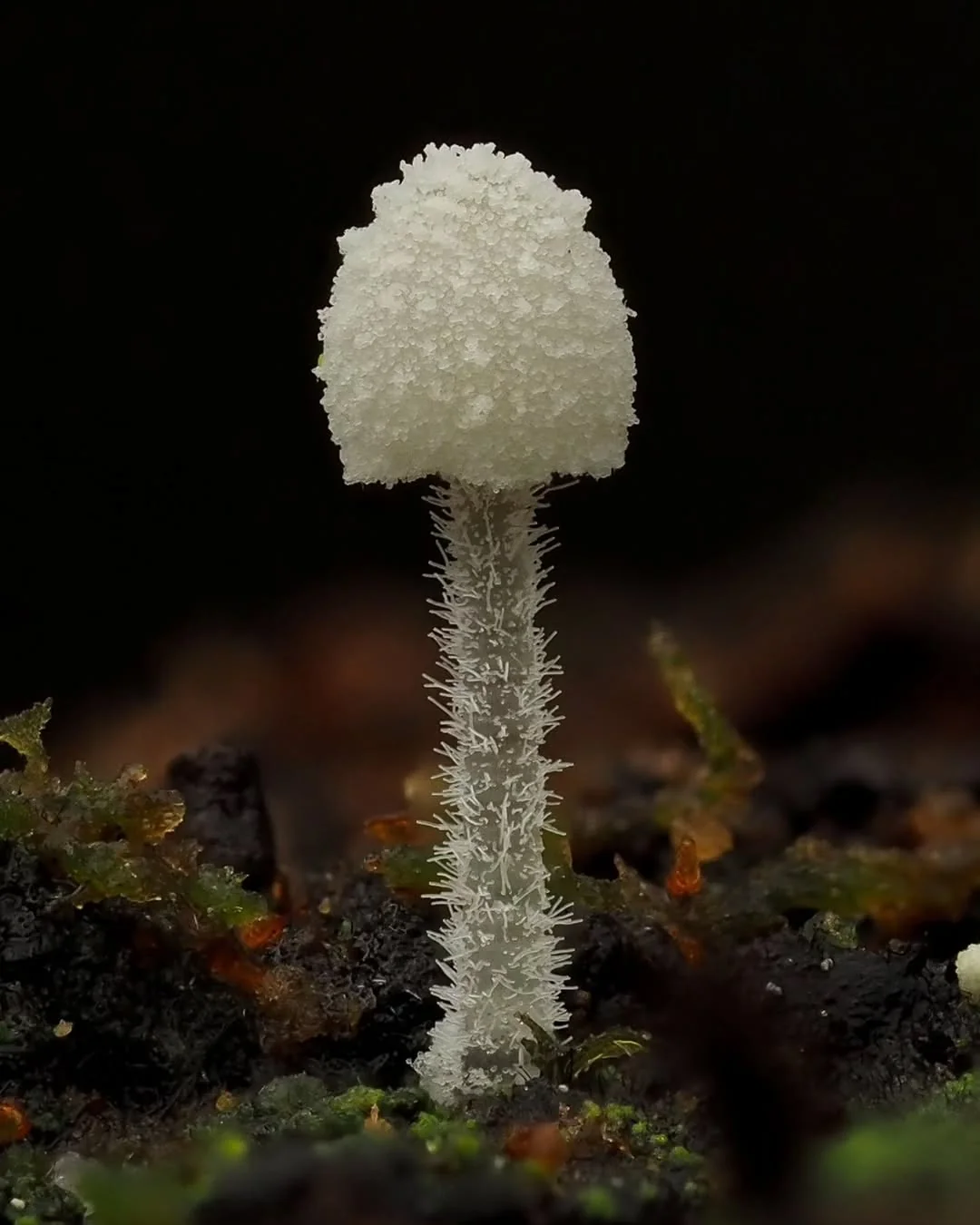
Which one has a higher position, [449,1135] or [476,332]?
[476,332]

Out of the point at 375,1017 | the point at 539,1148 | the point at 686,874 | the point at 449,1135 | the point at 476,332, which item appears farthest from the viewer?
the point at 686,874

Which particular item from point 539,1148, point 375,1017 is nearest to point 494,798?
point 375,1017

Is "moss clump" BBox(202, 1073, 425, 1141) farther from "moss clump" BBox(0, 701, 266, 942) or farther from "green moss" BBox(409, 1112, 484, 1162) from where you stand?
"moss clump" BBox(0, 701, 266, 942)

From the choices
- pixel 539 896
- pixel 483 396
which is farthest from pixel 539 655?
pixel 483 396

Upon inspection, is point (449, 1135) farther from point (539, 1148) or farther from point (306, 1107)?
point (306, 1107)

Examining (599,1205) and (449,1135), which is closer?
(599,1205)

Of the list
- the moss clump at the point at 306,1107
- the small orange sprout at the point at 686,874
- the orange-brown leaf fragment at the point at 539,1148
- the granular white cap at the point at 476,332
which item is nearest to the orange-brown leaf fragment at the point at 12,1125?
the moss clump at the point at 306,1107

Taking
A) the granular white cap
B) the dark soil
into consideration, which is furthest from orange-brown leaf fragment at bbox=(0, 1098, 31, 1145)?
the granular white cap

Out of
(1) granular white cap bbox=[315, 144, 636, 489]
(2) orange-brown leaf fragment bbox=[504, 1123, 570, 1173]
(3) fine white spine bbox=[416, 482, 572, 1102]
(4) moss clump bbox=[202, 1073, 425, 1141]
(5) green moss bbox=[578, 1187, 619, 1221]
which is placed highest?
(1) granular white cap bbox=[315, 144, 636, 489]
